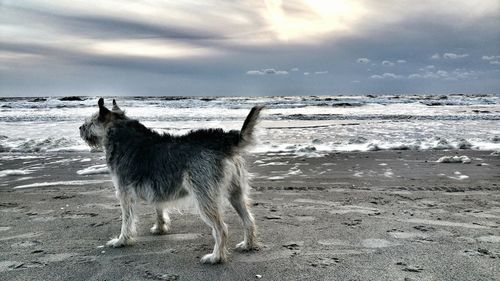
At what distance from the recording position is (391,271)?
4.34 m

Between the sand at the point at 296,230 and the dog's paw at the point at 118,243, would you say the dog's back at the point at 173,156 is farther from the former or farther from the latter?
the sand at the point at 296,230

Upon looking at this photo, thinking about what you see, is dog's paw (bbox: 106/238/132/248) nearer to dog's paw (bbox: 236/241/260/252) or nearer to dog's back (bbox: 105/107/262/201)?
dog's back (bbox: 105/107/262/201)

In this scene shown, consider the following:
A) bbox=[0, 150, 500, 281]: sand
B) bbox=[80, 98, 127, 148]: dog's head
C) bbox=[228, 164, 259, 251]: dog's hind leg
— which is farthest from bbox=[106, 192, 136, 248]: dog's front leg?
bbox=[228, 164, 259, 251]: dog's hind leg

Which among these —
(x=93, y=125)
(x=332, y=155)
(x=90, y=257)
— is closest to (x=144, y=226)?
(x=90, y=257)

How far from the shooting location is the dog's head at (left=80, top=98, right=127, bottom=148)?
569cm

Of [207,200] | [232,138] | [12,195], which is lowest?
[12,195]

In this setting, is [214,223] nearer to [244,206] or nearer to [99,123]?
[244,206]

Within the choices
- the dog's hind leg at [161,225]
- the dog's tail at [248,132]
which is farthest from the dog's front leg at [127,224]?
the dog's tail at [248,132]

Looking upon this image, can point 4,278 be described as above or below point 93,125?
below

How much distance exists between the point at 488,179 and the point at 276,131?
10520 mm

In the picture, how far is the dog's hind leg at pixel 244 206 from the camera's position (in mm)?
5012

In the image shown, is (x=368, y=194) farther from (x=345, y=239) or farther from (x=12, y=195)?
(x=12, y=195)

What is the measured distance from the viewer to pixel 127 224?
209 inches

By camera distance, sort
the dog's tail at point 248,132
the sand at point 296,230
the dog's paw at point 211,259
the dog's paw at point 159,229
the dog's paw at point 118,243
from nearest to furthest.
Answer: the sand at point 296,230 → the dog's paw at point 211,259 → the dog's tail at point 248,132 → the dog's paw at point 118,243 → the dog's paw at point 159,229
